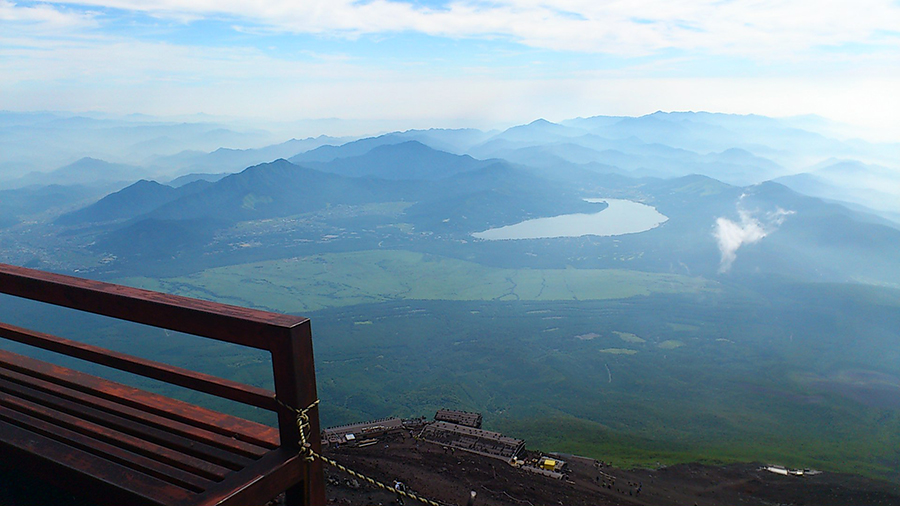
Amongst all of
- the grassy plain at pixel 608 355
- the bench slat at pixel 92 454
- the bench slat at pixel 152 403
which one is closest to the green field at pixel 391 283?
the grassy plain at pixel 608 355

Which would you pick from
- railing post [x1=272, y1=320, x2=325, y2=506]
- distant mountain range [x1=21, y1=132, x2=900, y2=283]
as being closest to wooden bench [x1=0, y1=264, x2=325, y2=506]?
railing post [x1=272, y1=320, x2=325, y2=506]

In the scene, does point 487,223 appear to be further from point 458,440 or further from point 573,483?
point 573,483

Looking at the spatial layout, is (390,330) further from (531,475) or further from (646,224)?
(646,224)

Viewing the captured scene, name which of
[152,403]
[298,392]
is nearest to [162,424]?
[152,403]


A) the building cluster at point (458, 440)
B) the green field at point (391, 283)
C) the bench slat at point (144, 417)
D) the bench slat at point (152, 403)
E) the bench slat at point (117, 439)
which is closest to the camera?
the bench slat at point (117, 439)

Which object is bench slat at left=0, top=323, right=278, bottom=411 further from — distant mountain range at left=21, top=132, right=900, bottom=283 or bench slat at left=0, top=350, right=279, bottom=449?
distant mountain range at left=21, top=132, right=900, bottom=283

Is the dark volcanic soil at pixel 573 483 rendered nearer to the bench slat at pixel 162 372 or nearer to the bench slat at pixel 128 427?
the bench slat at pixel 128 427
